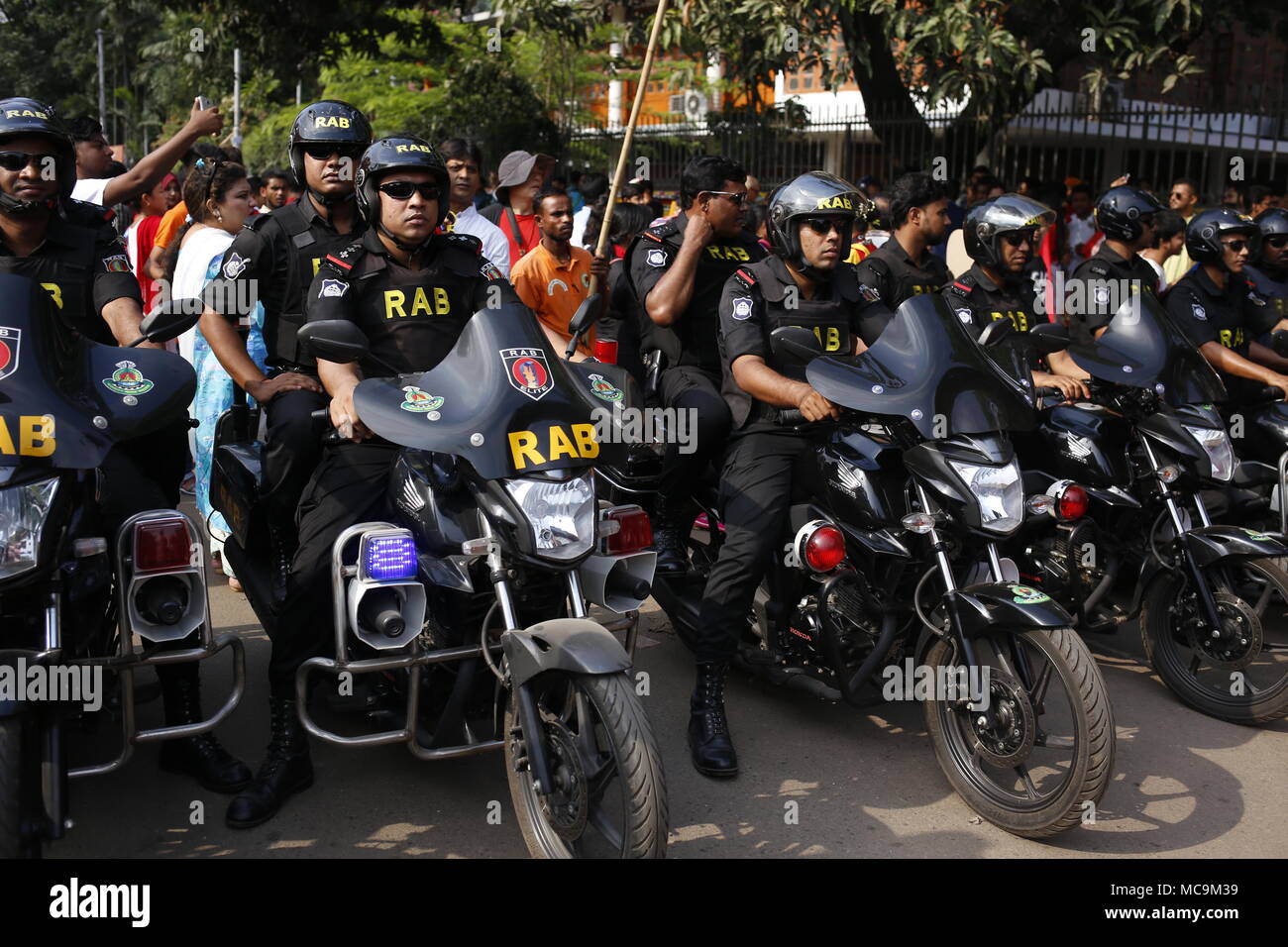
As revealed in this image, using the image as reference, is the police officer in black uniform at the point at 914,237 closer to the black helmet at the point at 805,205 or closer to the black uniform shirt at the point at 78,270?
the black helmet at the point at 805,205

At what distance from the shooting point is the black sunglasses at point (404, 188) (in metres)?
4.08

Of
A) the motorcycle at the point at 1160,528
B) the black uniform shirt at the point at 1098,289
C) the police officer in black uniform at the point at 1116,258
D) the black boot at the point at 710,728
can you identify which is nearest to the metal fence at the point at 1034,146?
the police officer in black uniform at the point at 1116,258

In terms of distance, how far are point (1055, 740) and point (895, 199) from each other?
3.34 metres

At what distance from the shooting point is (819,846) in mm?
3793

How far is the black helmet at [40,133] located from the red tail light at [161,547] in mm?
1311

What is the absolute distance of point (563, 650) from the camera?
3.15 m

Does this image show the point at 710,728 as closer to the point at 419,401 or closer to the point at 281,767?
the point at 281,767

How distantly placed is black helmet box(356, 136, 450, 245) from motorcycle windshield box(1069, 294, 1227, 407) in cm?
295

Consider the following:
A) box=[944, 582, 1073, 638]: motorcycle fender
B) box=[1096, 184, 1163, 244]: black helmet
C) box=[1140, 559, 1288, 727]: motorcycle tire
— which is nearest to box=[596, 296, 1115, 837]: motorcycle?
box=[944, 582, 1073, 638]: motorcycle fender

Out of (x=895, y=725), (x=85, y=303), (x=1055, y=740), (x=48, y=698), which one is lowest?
(x=895, y=725)

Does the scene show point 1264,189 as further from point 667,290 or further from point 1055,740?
point 1055,740

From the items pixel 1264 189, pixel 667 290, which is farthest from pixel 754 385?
pixel 1264 189

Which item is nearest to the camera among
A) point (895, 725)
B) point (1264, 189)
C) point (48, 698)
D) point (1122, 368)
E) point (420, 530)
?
point (48, 698)

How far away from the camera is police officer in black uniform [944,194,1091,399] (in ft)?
17.5
